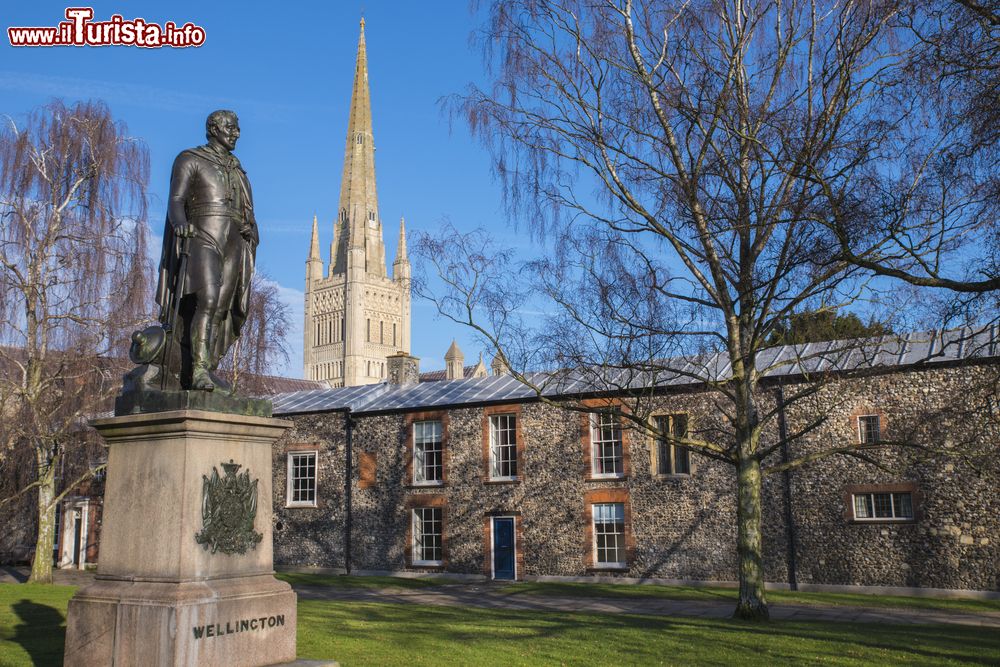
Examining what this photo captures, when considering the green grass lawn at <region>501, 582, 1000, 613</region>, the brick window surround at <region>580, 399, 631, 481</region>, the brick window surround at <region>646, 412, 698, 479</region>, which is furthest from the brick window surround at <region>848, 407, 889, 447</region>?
the brick window surround at <region>580, 399, 631, 481</region>

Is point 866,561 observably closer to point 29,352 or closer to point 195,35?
point 195,35

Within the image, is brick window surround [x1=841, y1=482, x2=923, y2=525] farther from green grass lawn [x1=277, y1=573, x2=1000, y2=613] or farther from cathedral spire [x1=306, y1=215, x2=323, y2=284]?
cathedral spire [x1=306, y1=215, x2=323, y2=284]

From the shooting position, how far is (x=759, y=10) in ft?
49.0

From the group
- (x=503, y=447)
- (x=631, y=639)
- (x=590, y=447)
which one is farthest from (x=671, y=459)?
(x=631, y=639)

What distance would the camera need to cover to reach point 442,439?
1069 inches

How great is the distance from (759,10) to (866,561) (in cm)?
1316

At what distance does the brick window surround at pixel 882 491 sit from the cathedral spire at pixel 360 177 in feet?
350

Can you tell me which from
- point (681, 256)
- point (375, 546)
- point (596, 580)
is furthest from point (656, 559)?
point (681, 256)

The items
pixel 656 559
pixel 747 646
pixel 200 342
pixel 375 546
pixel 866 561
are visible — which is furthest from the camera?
pixel 375 546

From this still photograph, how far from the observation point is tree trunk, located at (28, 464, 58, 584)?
22.6 m

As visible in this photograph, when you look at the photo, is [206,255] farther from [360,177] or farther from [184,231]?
[360,177]

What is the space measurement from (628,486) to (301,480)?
466 inches

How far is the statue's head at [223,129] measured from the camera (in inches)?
320

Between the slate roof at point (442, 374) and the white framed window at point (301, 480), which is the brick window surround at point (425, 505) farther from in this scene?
the slate roof at point (442, 374)
